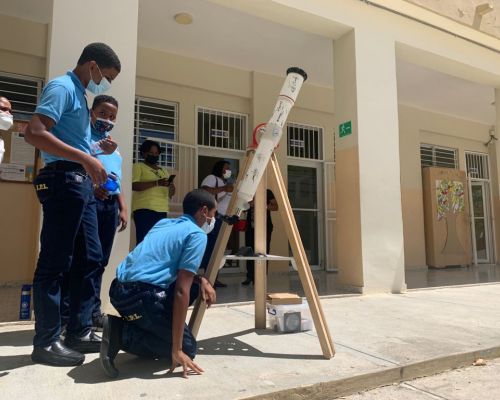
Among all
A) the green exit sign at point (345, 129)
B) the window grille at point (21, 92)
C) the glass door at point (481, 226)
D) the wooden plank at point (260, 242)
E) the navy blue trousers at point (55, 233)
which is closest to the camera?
the navy blue trousers at point (55, 233)

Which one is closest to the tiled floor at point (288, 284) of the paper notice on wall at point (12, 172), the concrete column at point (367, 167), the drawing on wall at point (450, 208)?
the concrete column at point (367, 167)

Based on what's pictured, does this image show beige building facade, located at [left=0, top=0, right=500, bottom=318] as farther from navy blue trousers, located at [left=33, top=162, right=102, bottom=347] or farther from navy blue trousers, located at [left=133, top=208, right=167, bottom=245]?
navy blue trousers, located at [left=33, top=162, right=102, bottom=347]

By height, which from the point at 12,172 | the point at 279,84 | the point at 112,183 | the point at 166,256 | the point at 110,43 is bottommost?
the point at 166,256

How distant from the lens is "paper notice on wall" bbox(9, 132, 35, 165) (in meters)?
5.82

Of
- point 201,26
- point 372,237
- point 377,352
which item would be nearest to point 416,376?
point 377,352

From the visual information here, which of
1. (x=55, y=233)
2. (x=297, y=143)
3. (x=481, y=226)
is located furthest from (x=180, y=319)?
(x=481, y=226)

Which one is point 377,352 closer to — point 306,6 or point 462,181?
point 306,6

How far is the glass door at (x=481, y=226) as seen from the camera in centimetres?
1108

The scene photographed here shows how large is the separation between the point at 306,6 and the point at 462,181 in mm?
7127

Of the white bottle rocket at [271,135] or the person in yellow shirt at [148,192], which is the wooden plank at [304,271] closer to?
the white bottle rocket at [271,135]

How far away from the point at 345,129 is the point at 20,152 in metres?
4.37

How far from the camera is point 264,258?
10.4ft

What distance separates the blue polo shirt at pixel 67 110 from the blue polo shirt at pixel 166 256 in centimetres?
76

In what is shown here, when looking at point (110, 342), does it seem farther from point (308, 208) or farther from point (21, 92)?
point (308, 208)
